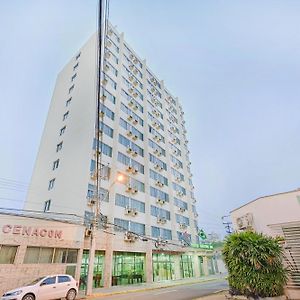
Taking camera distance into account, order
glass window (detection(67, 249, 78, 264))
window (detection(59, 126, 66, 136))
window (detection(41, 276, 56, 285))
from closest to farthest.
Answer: window (detection(41, 276, 56, 285)) → glass window (detection(67, 249, 78, 264)) → window (detection(59, 126, 66, 136))

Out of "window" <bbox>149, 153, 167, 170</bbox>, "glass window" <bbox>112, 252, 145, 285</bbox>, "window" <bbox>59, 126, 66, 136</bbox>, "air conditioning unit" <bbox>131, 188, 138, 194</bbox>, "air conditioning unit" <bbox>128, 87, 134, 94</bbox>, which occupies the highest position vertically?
"air conditioning unit" <bbox>128, 87, 134, 94</bbox>

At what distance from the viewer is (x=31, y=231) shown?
18047 mm

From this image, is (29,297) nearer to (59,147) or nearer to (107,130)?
(59,147)

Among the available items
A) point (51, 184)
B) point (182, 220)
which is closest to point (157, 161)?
point (182, 220)

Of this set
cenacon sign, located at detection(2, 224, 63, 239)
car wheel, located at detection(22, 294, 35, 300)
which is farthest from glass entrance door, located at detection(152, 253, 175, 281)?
car wheel, located at detection(22, 294, 35, 300)

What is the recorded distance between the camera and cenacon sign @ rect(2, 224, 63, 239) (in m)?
17.0

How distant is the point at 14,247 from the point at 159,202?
2179 cm

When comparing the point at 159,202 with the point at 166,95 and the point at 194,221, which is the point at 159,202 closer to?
the point at 194,221

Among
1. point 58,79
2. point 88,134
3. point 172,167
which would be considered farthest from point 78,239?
point 58,79

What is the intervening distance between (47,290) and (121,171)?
18.1 meters

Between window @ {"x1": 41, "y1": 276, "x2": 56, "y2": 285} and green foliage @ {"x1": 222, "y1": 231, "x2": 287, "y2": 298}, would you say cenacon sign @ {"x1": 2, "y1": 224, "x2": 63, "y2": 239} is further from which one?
green foliage @ {"x1": 222, "y1": 231, "x2": 287, "y2": 298}

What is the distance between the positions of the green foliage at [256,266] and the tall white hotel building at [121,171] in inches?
569

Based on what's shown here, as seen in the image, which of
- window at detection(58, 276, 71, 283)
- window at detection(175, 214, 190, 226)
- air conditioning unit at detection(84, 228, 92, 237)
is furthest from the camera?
window at detection(175, 214, 190, 226)

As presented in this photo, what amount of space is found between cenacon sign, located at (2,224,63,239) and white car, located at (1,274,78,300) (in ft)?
16.5
